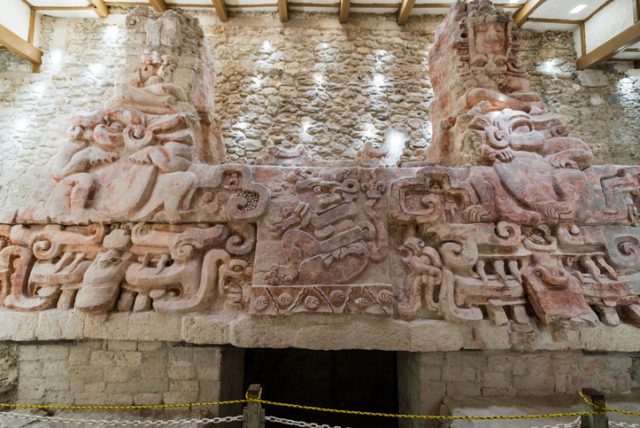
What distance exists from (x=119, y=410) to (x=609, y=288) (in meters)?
4.30

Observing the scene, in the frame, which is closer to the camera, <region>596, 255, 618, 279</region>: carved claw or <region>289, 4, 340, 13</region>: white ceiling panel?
<region>596, 255, 618, 279</region>: carved claw

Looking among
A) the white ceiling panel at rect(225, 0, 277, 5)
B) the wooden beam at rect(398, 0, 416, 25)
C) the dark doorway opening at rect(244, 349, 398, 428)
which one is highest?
the white ceiling panel at rect(225, 0, 277, 5)

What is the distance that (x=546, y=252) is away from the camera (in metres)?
2.79

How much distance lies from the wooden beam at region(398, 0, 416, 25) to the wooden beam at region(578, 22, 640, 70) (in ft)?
12.5

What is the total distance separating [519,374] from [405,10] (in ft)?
21.4

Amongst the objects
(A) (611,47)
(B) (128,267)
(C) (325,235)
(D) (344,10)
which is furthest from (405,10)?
(B) (128,267)

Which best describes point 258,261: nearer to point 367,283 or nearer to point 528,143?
point 367,283

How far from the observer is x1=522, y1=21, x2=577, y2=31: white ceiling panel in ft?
21.8

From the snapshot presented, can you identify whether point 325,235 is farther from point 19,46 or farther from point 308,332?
point 19,46

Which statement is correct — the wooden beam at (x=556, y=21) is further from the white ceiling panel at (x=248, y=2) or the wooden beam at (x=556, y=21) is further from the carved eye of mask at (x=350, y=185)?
the carved eye of mask at (x=350, y=185)

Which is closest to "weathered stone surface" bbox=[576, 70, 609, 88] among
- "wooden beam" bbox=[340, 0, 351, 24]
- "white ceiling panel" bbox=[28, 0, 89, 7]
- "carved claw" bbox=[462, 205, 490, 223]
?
"wooden beam" bbox=[340, 0, 351, 24]

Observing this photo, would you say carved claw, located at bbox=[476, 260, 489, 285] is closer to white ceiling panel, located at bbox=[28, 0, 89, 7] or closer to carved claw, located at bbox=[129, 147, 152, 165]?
carved claw, located at bbox=[129, 147, 152, 165]

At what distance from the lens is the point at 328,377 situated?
4996 millimetres

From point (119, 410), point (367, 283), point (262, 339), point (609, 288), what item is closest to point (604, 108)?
point (609, 288)
